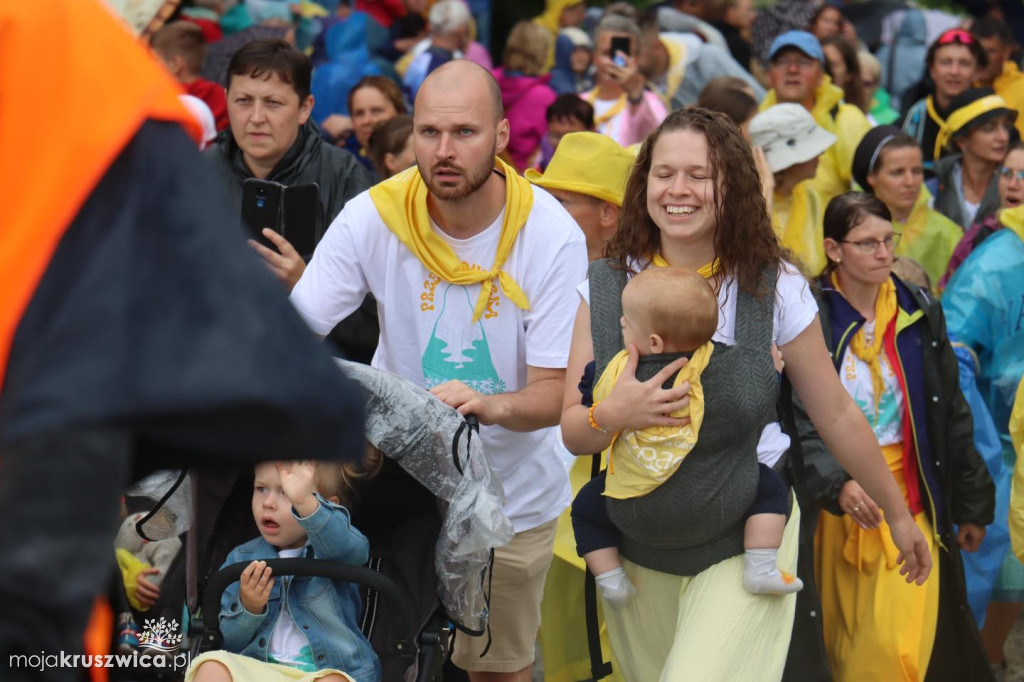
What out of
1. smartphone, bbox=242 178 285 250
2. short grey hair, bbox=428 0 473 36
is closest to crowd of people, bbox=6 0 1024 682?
smartphone, bbox=242 178 285 250

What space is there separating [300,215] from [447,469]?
1.62 meters

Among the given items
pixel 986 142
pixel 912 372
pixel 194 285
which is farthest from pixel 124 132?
pixel 986 142

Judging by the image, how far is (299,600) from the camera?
4.17 meters

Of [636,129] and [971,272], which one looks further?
[636,129]

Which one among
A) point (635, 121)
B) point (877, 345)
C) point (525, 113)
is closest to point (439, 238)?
point (877, 345)

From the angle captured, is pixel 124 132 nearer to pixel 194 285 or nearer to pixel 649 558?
pixel 194 285

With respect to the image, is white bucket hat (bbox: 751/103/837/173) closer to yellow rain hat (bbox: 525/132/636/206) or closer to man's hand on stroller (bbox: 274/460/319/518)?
yellow rain hat (bbox: 525/132/636/206)

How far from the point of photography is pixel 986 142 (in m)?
8.40

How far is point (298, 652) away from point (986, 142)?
5847 millimetres

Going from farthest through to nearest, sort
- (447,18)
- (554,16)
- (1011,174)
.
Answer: (554,16) < (447,18) < (1011,174)

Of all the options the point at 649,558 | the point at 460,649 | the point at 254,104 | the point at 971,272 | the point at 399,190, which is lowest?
the point at 460,649

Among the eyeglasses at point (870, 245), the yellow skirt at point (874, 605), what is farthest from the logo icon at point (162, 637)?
the eyeglasses at point (870, 245)

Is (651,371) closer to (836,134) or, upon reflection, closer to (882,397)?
(882,397)

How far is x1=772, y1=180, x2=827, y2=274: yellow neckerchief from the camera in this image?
7180 millimetres
